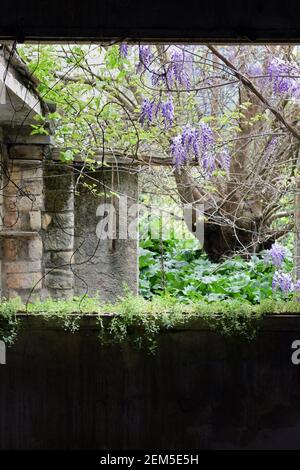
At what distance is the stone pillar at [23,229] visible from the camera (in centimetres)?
530

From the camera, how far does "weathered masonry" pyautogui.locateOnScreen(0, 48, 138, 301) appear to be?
526 centimetres

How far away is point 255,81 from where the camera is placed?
6035 mm

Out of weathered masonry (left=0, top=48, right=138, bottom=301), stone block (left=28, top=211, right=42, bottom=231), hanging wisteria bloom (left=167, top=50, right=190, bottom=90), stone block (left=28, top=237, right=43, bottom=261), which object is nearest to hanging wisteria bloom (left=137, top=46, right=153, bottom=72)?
hanging wisteria bloom (left=167, top=50, right=190, bottom=90)

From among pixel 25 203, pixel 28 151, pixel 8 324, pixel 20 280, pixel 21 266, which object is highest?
pixel 28 151

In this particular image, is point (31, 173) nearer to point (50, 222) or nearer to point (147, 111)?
point (50, 222)

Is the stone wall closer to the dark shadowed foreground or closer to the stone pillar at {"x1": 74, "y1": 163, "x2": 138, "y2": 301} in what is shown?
the stone pillar at {"x1": 74, "y1": 163, "x2": 138, "y2": 301}

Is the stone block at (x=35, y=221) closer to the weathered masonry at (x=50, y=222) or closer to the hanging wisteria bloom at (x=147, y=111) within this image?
the weathered masonry at (x=50, y=222)

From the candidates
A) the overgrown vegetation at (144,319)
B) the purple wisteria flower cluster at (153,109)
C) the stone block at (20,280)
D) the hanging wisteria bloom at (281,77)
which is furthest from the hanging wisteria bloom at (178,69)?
the stone block at (20,280)

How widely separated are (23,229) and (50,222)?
28 cm

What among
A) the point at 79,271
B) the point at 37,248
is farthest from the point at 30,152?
the point at 79,271

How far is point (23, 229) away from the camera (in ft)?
17.6

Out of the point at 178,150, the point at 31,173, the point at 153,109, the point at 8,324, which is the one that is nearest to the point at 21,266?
the point at 31,173

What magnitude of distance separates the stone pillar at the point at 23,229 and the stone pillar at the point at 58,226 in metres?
0.16

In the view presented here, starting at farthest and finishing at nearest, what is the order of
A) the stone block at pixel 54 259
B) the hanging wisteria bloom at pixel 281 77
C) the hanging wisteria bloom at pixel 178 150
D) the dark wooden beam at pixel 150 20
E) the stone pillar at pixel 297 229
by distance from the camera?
1. the stone block at pixel 54 259
2. the stone pillar at pixel 297 229
3. the hanging wisteria bloom at pixel 178 150
4. the hanging wisteria bloom at pixel 281 77
5. the dark wooden beam at pixel 150 20
